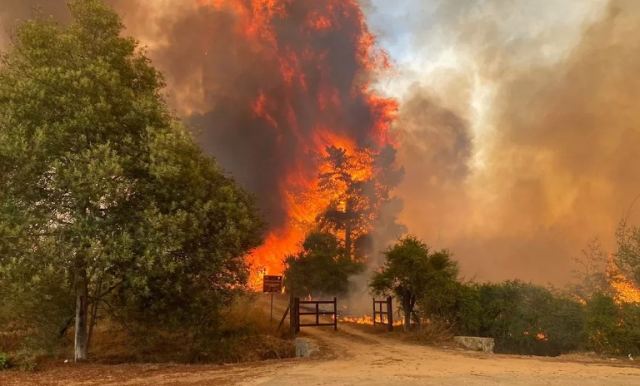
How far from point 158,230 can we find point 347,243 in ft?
150

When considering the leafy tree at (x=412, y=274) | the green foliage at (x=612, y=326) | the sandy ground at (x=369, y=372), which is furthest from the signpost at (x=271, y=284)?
the green foliage at (x=612, y=326)

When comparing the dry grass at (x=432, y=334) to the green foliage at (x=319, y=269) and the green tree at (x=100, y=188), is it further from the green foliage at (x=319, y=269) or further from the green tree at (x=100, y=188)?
the green foliage at (x=319, y=269)

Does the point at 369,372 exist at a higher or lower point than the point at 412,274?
lower

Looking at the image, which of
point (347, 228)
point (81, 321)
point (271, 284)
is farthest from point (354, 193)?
A: point (81, 321)

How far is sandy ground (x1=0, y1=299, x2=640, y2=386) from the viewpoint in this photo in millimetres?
12062

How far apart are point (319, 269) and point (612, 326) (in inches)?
1357

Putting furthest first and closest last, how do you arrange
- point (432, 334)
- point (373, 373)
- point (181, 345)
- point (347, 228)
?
point (347, 228), point (432, 334), point (181, 345), point (373, 373)

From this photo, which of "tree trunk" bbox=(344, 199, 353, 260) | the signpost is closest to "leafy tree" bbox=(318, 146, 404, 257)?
"tree trunk" bbox=(344, 199, 353, 260)

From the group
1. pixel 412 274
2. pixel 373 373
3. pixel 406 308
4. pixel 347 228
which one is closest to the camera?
pixel 373 373

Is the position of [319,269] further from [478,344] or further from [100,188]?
[100,188]

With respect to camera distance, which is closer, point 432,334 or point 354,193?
point 432,334

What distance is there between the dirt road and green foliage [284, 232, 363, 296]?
31.7m

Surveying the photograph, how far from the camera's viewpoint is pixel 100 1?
17188 millimetres

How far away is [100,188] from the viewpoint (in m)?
13.8
